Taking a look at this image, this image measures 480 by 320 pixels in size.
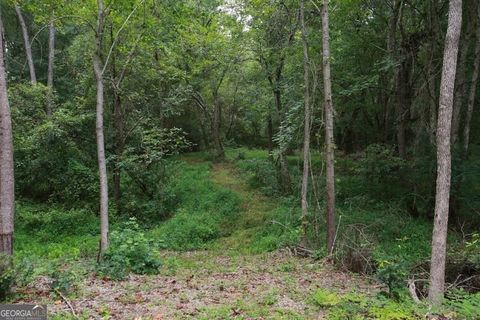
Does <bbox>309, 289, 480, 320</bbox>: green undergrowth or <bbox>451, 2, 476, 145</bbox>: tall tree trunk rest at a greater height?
<bbox>451, 2, 476, 145</bbox>: tall tree trunk

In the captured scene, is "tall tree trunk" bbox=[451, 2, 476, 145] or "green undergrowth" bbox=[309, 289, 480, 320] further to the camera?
"tall tree trunk" bbox=[451, 2, 476, 145]

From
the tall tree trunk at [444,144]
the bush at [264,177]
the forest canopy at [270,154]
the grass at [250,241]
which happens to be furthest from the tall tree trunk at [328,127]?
the bush at [264,177]

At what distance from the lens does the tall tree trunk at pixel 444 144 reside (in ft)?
21.0

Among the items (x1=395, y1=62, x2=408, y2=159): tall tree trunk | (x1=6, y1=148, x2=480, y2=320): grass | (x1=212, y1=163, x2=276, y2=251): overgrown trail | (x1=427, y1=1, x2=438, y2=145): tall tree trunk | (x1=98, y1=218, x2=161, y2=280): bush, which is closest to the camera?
(x1=6, y1=148, x2=480, y2=320): grass

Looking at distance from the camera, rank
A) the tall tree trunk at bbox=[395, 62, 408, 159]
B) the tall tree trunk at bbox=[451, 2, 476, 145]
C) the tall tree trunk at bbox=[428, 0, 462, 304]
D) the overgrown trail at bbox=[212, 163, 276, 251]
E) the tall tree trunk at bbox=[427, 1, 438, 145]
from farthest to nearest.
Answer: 1. the tall tree trunk at bbox=[395, 62, 408, 159]
2. the overgrown trail at bbox=[212, 163, 276, 251]
3. the tall tree trunk at bbox=[427, 1, 438, 145]
4. the tall tree trunk at bbox=[451, 2, 476, 145]
5. the tall tree trunk at bbox=[428, 0, 462, 304]

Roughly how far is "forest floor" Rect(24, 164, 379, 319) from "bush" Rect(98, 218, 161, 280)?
0.92 feet

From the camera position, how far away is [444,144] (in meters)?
6.50

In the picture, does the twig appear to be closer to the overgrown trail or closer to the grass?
the grass

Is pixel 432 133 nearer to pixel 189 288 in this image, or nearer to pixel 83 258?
pixel 189 288

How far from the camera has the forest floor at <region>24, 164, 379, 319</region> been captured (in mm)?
5172

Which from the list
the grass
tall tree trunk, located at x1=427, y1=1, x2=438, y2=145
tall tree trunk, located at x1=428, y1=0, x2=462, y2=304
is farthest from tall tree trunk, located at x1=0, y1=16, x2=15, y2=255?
tall tree trunk, located at x1=427, y1=1, x2=438, y2=145

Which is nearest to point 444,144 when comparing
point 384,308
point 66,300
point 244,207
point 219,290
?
point 384,308

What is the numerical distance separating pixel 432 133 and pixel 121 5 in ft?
32.4

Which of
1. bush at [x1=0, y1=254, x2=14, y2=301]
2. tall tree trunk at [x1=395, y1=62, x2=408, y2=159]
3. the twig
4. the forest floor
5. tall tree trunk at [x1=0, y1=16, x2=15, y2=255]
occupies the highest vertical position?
tall tree trunk at [x1=395, y1=62, x2=408, y2=159]
